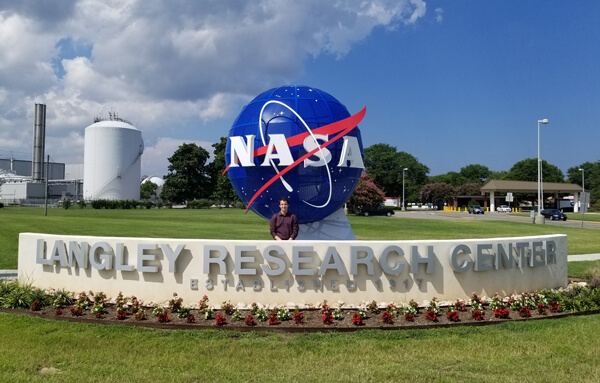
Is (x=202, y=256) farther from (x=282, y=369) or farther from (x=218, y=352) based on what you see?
(x=282, y=369)

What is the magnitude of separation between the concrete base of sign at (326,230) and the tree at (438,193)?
3538 inches

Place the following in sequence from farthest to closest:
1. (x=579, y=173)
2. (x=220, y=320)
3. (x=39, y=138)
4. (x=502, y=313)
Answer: (x=579, y=173), (x=39, y=138), (x=502, y=313), (x=220, y=320)

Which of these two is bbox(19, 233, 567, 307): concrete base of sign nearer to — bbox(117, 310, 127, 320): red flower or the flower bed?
the flower bed

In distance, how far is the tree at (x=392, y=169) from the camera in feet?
343

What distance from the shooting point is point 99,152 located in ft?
234

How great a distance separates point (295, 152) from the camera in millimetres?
11109

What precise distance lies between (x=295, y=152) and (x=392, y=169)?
96.9 meters

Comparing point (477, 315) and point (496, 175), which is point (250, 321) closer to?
point (477, 315)

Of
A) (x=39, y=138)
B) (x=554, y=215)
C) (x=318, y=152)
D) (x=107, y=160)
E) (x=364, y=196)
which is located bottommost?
(x=554, y=215)

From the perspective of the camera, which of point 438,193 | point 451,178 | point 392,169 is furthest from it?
point 451,178

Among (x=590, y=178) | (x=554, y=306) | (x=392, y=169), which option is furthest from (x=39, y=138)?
(x=590, y=178)

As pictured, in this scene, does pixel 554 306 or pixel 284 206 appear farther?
pixel 284 206

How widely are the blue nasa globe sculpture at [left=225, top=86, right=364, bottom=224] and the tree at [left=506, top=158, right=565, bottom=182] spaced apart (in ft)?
372

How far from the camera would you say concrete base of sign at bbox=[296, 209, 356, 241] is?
12.4 meters
